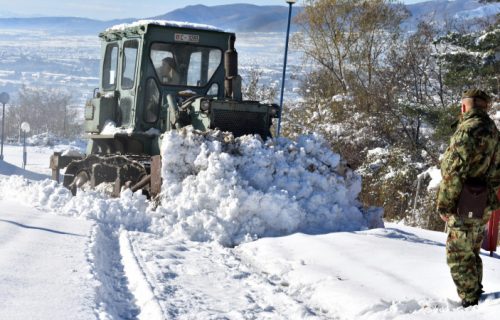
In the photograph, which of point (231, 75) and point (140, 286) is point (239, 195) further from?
point (140, 286)

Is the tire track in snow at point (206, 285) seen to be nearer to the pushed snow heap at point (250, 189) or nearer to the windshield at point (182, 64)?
the pushed snow heap at point (250, 189)

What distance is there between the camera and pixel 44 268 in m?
6.23

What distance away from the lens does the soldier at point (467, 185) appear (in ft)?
17.5

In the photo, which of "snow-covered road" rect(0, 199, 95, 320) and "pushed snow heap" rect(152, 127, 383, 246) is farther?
"pushed snow heap" rect(152, 127, 383, 246)

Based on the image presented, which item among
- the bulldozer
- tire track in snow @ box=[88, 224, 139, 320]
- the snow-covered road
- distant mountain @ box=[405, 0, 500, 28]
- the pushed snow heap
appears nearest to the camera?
the snow-covered road

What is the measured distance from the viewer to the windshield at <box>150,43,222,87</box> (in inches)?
459

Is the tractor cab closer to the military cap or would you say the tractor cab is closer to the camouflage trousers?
the military cap

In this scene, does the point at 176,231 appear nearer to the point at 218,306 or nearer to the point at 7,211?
the point at 7,211

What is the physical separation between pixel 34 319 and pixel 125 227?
185 inches

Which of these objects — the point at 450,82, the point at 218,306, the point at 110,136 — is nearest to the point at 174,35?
the point at 110,136

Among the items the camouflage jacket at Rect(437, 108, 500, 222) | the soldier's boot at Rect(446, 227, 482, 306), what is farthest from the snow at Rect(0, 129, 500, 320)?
the camouflage jacket at Rect(437, 108, 500, 222)

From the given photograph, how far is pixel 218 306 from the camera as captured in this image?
18.6 feet

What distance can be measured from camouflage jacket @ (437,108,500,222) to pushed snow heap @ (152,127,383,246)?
3.73m

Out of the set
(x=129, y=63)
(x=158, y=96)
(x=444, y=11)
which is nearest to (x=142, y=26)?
(x=129, y=63)
